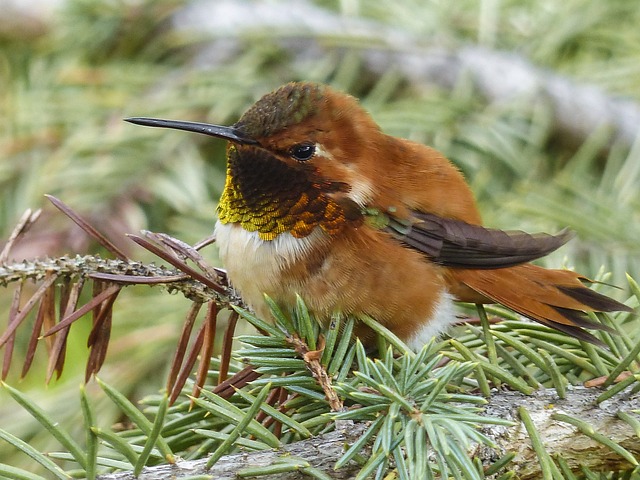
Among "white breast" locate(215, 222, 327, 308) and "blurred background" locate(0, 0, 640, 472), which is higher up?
"blurred background" locate(0, 0, 640, 472)

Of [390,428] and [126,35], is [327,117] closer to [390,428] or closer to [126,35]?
[390,428]

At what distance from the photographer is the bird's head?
1.79 metres

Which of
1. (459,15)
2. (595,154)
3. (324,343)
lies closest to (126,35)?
(459,15)

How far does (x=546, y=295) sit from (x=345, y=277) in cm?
43

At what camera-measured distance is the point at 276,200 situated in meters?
1.83

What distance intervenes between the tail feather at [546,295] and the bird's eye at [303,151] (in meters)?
0.43

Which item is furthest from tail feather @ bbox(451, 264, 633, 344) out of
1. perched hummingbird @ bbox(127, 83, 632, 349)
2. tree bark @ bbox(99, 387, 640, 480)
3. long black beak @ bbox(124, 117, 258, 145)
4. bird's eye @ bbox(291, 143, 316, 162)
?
long black beak @ bbox(124, 117, 258, 145)

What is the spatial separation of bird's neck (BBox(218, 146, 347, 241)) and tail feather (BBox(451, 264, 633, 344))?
0.34m

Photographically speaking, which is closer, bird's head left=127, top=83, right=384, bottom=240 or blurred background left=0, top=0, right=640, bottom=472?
bird's head left=127, top=83, right=384, bottom=240

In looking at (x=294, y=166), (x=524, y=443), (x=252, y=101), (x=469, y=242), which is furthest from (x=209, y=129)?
(x=252, y=101)

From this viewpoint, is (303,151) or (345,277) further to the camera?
(303,151)

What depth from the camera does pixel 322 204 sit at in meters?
1.81

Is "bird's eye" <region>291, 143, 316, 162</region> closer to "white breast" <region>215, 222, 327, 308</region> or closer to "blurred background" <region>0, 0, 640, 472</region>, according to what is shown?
"white breast" <region>215, 222, 327, 308</region>

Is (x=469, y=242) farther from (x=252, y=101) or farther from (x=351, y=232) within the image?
(x=252, y=101)
